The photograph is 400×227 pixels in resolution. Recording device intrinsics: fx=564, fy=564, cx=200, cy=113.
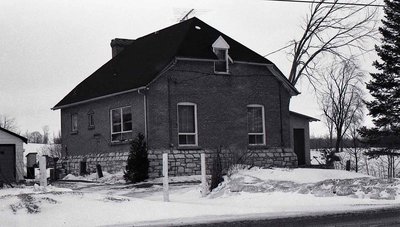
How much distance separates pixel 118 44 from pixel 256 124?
11.3 meters

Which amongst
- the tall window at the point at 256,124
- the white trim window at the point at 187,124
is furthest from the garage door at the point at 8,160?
the tall window at the point at 256,124

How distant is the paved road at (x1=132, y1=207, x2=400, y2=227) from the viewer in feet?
33.6

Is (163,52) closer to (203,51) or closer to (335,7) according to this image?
(203,51)

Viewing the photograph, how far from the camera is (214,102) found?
26.8 m

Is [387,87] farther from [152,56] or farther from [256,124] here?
[152,56]

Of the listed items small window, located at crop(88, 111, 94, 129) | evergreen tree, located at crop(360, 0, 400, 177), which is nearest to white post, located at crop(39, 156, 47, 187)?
small window, located at crop(88, 111, 94, 129)

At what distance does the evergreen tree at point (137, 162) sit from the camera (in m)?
23.5

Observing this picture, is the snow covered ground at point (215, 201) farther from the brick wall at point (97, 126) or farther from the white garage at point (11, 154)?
the white garage at point (11, 154)

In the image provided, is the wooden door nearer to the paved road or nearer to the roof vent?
the roof vent

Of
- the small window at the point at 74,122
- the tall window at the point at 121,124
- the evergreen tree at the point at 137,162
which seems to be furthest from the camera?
the small window at the point at 74,122

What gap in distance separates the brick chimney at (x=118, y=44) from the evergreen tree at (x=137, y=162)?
1177cm

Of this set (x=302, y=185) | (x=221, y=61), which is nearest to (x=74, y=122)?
(x=221, y=61)

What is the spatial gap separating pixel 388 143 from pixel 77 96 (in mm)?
19421

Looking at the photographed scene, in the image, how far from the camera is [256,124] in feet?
92.9
